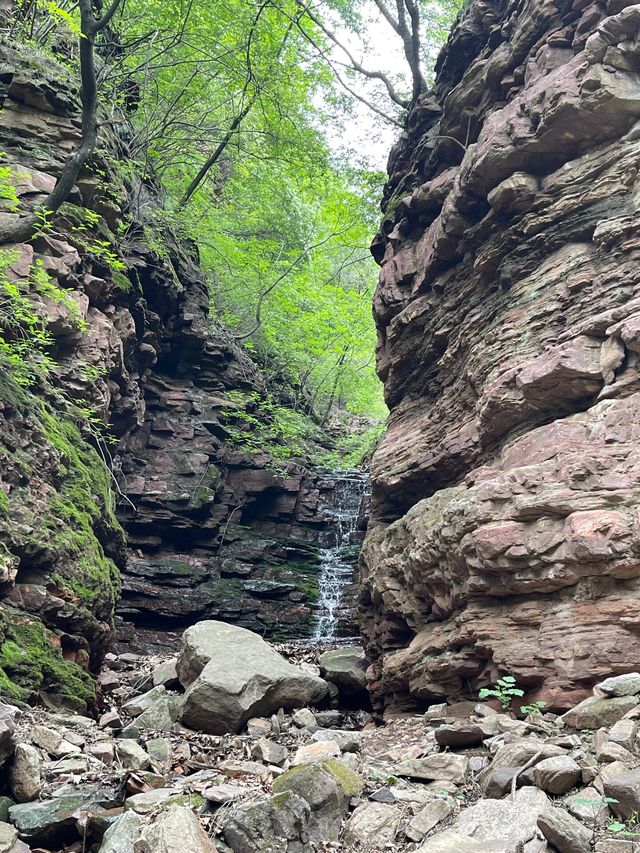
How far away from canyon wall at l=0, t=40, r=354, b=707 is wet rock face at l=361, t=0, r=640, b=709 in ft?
18.3

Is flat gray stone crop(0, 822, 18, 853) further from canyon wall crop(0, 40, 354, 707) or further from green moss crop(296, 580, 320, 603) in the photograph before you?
green moss crop(296, 580, 320, 603)

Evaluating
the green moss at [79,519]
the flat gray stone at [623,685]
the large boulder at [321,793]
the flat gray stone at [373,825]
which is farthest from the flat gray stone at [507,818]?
the green moss at [79,519]

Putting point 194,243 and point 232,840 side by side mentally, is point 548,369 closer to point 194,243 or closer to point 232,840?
point 232,840

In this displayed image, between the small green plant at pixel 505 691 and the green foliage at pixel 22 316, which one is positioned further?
the green foliage at pixel 22 316

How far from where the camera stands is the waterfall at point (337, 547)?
56.8 ft

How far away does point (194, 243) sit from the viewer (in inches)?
811

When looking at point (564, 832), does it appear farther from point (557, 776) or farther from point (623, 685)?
point (623, 685)

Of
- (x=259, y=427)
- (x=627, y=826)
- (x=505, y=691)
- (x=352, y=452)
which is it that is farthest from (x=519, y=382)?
(x=352, y=452)

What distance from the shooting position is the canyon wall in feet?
27.3

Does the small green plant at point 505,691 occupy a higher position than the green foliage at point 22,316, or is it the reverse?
the green foliage at point 22,316

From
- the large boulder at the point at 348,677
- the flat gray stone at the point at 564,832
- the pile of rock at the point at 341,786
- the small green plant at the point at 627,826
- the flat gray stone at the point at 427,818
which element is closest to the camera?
the flat gray stone at the point at 564,832

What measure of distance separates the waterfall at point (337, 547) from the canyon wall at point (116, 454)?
0.40 metres

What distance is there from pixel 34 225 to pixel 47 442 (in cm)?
391

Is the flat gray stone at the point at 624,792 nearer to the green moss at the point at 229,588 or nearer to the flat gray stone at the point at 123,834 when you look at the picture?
the flat gray stone at the point at 123,834
